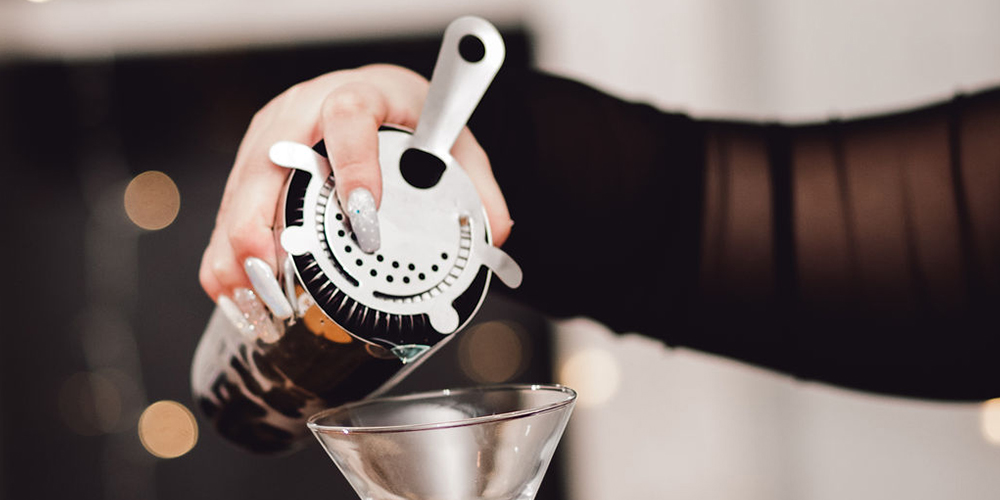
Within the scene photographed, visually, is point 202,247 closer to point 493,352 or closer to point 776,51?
point 493,352

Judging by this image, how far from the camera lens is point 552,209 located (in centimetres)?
51

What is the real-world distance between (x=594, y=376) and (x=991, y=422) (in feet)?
2.15

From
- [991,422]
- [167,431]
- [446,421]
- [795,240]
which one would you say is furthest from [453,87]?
[167,431]

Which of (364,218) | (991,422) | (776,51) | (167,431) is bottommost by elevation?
(991,422)

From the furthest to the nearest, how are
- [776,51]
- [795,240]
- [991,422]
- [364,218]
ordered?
[776,51] → [991,422] → [795,240] → [364,218]

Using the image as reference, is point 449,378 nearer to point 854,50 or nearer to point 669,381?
point 669,381

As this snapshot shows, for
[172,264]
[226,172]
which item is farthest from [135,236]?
[226,172]

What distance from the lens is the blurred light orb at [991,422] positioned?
3.95ft

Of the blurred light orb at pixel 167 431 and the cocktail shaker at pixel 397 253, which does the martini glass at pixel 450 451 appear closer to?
the cocktail shaker at pixel 397 253

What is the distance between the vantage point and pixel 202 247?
4.84 feet

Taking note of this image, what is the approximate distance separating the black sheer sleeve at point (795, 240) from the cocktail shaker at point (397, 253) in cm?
20

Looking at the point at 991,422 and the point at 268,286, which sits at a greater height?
the point at 268,286

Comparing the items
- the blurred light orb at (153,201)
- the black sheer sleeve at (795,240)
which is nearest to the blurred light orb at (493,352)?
the blurred light orb at (153,201)

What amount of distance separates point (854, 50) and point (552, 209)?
3.30 feet
